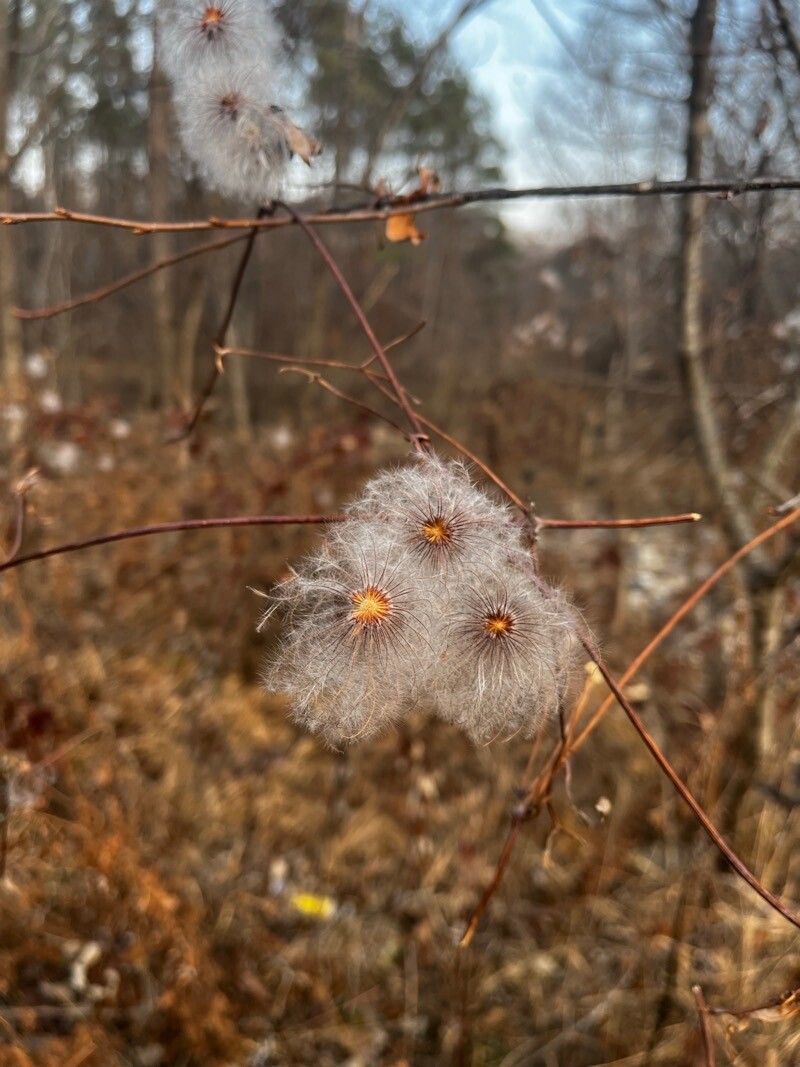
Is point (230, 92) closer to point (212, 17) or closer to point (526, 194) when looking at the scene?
point (212, 17)

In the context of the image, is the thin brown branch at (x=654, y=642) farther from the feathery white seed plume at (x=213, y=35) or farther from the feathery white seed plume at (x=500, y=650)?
the feathery white seed plume at (x=213, y=35)

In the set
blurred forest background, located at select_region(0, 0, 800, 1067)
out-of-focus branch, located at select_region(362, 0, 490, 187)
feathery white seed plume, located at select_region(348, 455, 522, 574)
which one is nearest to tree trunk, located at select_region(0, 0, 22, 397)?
blurred forest background, located at select_region(0, 0, 800, 1067)

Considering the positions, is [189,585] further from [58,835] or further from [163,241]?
[163,241]

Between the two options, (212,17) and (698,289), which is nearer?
(212,17)

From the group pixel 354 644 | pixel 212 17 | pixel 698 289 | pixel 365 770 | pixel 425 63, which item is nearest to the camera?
pixel 354 644

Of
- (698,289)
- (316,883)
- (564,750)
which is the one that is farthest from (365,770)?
(564,750)

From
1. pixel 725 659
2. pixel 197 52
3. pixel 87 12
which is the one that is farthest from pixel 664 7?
pixel 725 659

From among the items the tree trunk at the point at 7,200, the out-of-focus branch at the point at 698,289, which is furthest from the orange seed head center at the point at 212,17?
the tree trunk at the point at 7,200
